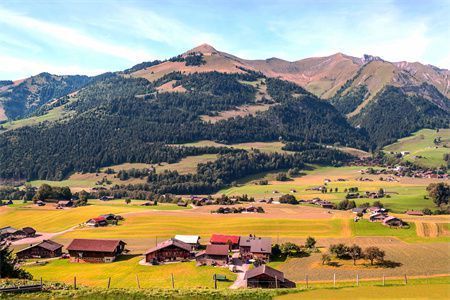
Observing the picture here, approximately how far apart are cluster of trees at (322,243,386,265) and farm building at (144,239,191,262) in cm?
2838

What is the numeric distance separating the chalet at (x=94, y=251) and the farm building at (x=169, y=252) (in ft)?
30.9

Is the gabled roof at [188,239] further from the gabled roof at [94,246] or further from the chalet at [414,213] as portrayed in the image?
the chalet at [414,213]

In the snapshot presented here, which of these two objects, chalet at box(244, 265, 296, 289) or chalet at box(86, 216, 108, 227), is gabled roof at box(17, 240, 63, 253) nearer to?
chalet at box(86, 216, 108, 227)

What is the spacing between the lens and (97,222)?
119 m

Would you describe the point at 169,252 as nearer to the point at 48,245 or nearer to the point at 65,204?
the point at 48,245

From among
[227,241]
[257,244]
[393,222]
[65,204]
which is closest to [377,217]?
[393,222]

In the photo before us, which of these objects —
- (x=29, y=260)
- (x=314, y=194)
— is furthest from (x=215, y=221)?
(x=314, y=194)

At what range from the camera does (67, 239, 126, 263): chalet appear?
86.9 m

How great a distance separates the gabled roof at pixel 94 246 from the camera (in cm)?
8750

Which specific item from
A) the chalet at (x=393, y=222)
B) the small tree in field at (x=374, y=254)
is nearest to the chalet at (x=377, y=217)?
the chalet at (x=393, y=222)

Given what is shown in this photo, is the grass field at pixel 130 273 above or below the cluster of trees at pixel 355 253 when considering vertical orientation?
below

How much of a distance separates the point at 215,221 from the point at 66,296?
80.2 meters

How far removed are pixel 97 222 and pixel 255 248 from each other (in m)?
55.6

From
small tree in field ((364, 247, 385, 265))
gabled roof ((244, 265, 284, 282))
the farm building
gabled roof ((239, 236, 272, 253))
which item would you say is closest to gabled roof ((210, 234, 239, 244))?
gabled roof ((239, 236, 272, 253))
